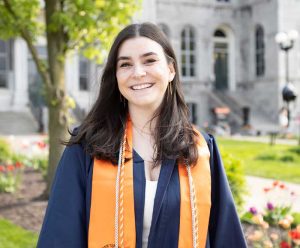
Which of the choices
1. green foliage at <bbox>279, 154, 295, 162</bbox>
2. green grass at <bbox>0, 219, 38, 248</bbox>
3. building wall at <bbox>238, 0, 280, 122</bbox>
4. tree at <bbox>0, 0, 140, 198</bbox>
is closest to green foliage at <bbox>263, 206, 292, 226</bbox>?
green grass at <bbox>0, 219, 38, 248</bbox>

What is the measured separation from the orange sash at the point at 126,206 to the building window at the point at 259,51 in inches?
1123

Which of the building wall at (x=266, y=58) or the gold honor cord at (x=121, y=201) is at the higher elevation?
the building wall at (x=266, y=58)

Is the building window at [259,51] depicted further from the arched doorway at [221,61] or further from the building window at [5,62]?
the building window at [5,62]

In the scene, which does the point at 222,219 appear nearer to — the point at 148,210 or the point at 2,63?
the point at 148,210

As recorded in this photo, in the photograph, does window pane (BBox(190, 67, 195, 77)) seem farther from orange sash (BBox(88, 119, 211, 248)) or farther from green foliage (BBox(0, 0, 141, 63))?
orange sash (BBox(88, 119, 211, 248))

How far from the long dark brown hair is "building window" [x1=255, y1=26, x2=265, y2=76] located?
92.9 ft

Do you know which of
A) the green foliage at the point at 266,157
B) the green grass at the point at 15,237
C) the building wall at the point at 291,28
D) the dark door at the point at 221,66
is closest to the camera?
the green grass at the point at 15,237

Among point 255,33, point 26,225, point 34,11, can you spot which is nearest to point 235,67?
point 255,33

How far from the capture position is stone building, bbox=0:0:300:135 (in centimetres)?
2850

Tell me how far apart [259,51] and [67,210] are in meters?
29.4

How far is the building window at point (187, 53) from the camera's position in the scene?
29953 mm

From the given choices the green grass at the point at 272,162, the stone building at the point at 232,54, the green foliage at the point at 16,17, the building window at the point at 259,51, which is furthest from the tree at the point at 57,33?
the building window at the point at 259,51

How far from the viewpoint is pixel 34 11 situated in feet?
26.4

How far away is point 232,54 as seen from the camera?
31.4 m
